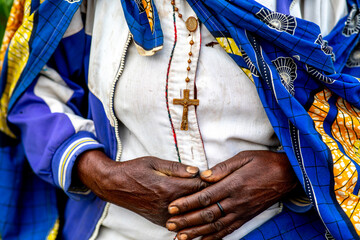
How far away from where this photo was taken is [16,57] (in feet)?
4.26

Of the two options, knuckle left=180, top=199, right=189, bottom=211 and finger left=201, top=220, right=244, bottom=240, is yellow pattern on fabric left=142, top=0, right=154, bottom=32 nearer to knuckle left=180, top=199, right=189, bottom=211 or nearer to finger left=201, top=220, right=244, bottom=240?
knuckle left=180, top=199, right=189, bottom=211

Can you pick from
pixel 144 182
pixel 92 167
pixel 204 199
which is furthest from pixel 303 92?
pixel 92 167

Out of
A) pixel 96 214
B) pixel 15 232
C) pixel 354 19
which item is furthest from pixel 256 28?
pixel 15 232

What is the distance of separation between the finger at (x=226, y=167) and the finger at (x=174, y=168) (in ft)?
0.10

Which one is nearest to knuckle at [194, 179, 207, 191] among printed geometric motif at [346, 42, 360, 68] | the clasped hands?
the clasped hands

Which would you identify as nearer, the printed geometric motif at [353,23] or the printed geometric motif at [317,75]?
the printed geometric motif at [317,75]

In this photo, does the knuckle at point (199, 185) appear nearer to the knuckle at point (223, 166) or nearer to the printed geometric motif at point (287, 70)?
the knuckle at point (223, 166)

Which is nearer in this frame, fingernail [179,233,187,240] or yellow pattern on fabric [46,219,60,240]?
fingernail [179,233,187,240]

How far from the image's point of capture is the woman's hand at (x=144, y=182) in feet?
3.39

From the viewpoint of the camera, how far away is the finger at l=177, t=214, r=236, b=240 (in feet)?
3.37

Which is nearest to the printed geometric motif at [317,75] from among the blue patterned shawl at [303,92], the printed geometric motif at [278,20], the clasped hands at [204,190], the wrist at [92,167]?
the blue patterned shawl at [303,92]

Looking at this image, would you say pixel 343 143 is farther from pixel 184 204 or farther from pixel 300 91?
pixel 184 204

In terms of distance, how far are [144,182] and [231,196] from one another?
0.25 meters

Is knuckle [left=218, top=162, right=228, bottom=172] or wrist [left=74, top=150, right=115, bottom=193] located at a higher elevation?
knuckle [left=218, top=162, right=228, bottom=172]
